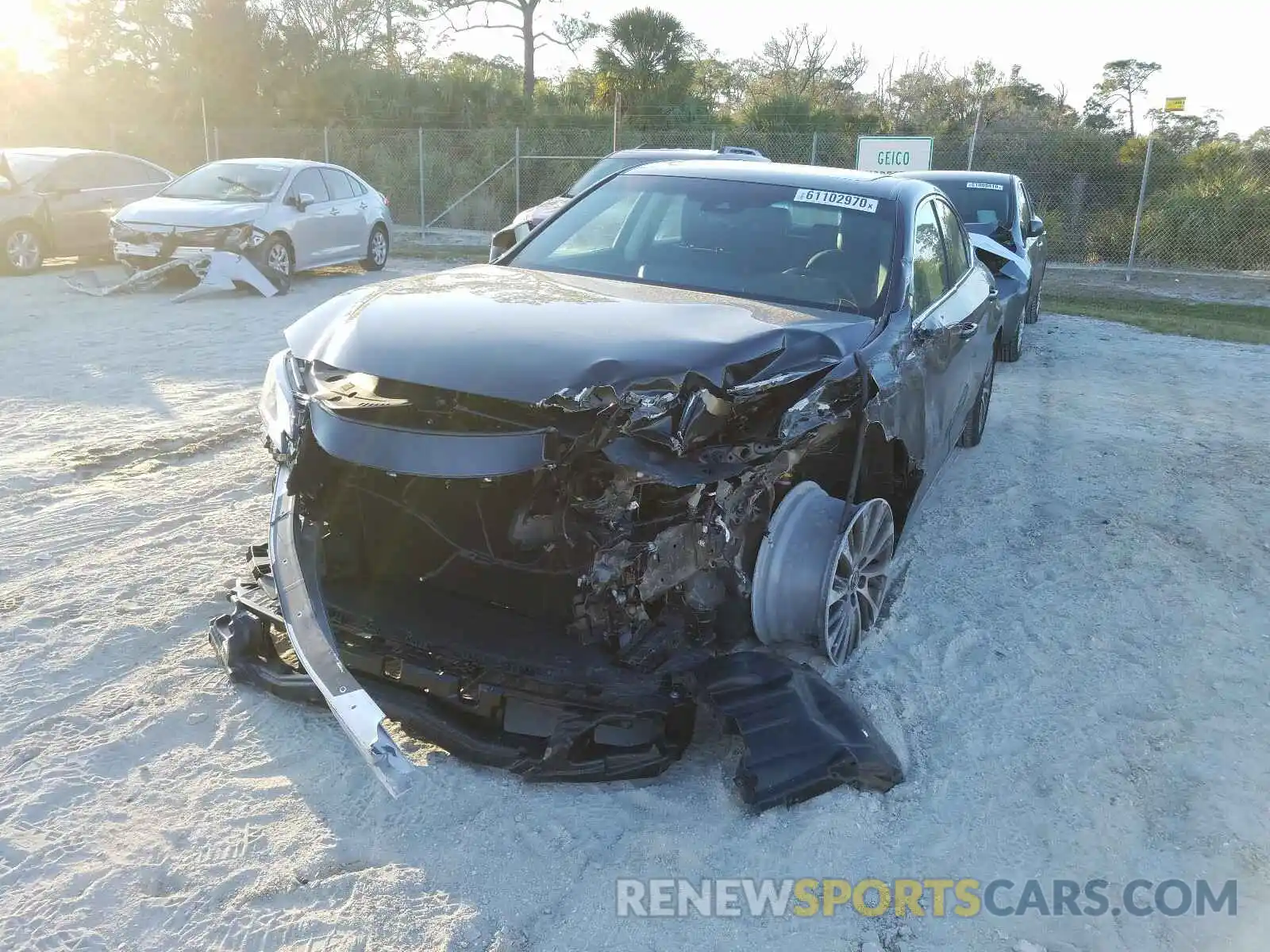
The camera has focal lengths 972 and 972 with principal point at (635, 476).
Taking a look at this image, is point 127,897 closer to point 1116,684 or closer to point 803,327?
point 803,327

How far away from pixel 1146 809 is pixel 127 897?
2.96 m


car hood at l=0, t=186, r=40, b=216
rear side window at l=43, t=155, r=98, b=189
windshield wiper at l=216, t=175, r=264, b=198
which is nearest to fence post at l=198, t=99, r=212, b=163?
rear side window at l=43, t=155, r=98, b=189

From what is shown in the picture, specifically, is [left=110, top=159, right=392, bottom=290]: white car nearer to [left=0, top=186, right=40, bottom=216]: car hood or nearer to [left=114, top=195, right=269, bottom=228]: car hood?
[left=114, top=195, right=269, bottom=228]: car hood

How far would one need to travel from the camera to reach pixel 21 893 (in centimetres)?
252

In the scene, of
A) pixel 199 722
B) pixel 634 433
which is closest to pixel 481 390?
pixel 634 433

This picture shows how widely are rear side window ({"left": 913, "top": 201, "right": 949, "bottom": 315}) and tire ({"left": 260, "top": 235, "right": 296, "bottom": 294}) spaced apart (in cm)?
890

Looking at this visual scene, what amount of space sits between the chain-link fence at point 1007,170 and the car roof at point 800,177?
47.2 ft

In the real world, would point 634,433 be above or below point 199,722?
above

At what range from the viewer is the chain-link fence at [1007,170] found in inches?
664

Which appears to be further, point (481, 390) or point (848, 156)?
point (848, 156)

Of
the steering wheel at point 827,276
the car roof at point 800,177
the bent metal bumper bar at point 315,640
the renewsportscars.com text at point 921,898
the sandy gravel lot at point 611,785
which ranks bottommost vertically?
the renewsportscars.com text at point 921,898

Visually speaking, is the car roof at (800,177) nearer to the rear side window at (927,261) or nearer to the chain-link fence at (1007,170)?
the rear side window at (927,261)

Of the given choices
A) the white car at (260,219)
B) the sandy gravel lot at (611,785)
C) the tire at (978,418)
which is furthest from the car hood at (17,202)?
the tire at (978,418)

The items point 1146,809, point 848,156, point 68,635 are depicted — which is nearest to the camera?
point 1146,809
